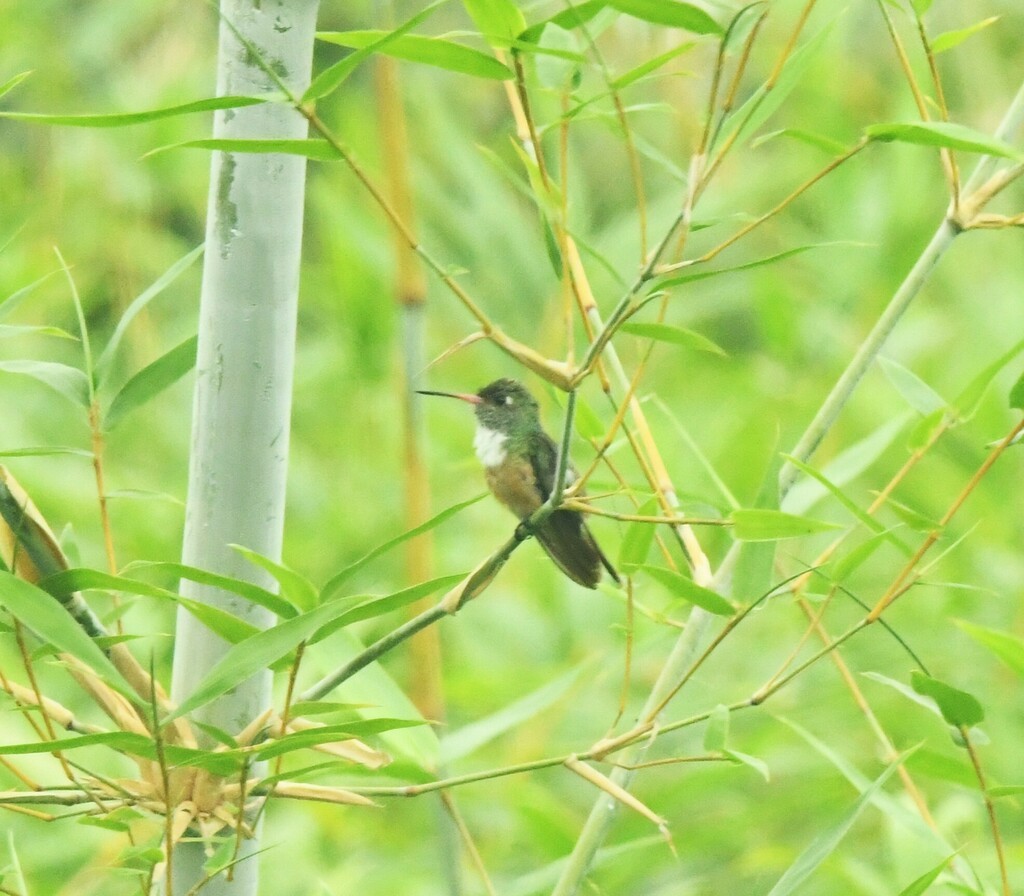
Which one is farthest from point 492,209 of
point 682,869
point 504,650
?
point 682,869

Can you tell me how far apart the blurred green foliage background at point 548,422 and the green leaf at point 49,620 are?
0.61 metres

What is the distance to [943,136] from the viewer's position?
2.31ft

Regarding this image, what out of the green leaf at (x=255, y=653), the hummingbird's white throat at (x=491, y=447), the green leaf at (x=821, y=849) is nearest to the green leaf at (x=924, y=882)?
the green leaf at (x=821, y=849)

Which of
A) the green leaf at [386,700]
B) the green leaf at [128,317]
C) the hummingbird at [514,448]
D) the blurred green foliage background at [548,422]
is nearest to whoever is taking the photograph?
the green leaf at [128,317]

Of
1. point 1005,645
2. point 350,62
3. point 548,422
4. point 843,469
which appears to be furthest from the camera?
point 548,422

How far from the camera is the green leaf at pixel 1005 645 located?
93 cm

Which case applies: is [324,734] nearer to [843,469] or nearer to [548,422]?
[843,469]

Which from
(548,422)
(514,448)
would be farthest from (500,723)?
(548,422)

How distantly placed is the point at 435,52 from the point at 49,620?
333 mm

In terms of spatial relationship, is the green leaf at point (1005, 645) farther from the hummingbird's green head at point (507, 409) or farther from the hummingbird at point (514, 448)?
the hummingbird's green head at point (507, 409)

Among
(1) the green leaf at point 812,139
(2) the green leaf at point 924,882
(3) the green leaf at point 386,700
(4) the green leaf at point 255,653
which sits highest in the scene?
(1) the green leaf at point 812,139

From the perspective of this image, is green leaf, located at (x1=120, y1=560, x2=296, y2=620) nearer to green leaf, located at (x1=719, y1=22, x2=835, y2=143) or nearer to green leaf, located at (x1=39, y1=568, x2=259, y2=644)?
green leaf, located at (x1=39, y1=568, x2=259, y2=644)

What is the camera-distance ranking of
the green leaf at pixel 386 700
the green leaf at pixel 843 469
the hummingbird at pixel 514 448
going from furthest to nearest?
the hummingbird at pixel 514 448 < the green leaf at pixel 843 469 < the green leaf at pixel 386 700

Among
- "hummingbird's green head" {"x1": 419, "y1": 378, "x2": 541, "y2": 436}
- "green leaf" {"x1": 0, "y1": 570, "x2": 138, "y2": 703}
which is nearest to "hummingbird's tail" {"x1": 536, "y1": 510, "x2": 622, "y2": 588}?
"hummingbird's green head" {"x1": 419, "y1": 378, "x2": 541, "y2": 436}
